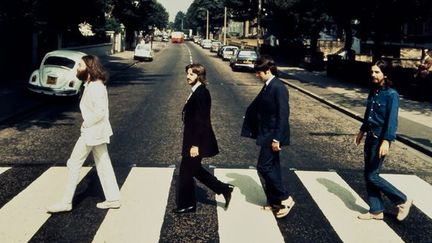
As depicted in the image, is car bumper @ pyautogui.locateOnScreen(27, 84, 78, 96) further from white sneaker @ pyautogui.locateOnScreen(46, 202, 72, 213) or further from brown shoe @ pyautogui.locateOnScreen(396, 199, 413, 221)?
brown shoe @ pyautogui.locateOnScreen(396, 199, 413, 221)

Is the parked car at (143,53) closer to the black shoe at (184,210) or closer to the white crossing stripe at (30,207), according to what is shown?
the white crossing stripe at (30,207)

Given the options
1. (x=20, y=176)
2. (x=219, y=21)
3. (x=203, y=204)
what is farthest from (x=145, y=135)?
(x=219, y=21)

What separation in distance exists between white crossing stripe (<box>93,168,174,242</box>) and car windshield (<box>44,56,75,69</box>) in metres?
9.59

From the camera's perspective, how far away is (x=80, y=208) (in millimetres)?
6102

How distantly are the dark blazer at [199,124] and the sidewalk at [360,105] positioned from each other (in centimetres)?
603

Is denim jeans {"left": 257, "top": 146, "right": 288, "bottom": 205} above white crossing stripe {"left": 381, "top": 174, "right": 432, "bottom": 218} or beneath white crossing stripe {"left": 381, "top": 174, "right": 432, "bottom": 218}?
above

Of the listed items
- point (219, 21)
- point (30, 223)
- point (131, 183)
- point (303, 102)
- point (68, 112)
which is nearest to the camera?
point (30, 223)

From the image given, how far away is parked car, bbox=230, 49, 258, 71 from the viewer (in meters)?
32.2

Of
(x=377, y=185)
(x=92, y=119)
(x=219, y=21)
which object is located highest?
(x=219, y=21)

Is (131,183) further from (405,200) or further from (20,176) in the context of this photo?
(405,200)

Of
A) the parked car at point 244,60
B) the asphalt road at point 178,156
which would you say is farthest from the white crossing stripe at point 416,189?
the parked car at point 244,60

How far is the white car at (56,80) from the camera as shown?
50.9 feet

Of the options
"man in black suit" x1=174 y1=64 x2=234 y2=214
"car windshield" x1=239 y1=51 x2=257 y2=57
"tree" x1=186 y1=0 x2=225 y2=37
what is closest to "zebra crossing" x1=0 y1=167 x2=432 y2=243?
"man in black suit" x1=174 y1=64 x2=234 y2=214

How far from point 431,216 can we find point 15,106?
11.7 meters
